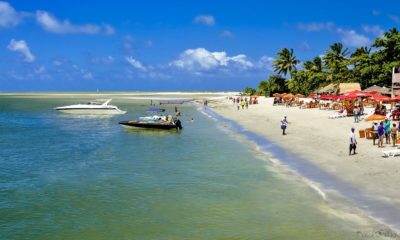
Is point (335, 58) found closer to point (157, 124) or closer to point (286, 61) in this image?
point (286, 61)

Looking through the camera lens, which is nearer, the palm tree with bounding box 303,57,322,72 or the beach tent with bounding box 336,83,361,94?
the beach tent with bounding box 336,83,361,94

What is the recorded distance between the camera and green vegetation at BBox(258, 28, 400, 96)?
66000mm

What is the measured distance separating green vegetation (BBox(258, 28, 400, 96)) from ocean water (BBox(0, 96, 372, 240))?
147 ft

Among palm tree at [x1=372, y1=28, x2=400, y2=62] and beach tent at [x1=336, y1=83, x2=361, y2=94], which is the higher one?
palm tree at [x1=372, y1=28, x2=400, y2=62]

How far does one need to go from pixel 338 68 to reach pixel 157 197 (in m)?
71.4

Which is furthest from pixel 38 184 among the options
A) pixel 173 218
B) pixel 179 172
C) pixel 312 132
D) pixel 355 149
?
pixel 312 132

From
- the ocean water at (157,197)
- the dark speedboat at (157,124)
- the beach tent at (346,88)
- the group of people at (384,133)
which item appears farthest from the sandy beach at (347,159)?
the beach tent at (346,88)

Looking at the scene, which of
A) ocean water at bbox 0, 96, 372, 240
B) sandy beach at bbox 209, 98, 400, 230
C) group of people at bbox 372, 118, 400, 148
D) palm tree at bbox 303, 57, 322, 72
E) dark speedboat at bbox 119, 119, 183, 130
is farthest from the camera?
palm tree at bbox 303, 57, 322, 72

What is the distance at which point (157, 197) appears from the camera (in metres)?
17.4

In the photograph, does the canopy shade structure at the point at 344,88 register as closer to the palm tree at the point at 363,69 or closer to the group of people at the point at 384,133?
the palm tree at the point at 363,69

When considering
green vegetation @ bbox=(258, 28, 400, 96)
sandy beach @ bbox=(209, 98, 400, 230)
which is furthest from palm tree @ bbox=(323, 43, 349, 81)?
sandy beach @ bbox=(209, 98, 400, 230)

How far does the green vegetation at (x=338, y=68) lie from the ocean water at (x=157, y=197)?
4489 centimetres

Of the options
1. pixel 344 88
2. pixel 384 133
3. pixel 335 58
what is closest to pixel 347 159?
pixel 384 133

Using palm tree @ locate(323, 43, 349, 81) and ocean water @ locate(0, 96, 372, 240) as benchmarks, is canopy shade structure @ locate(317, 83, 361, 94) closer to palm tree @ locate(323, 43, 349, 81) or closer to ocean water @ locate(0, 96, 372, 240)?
palm tree @ locate(323, 43, 349, 81)
